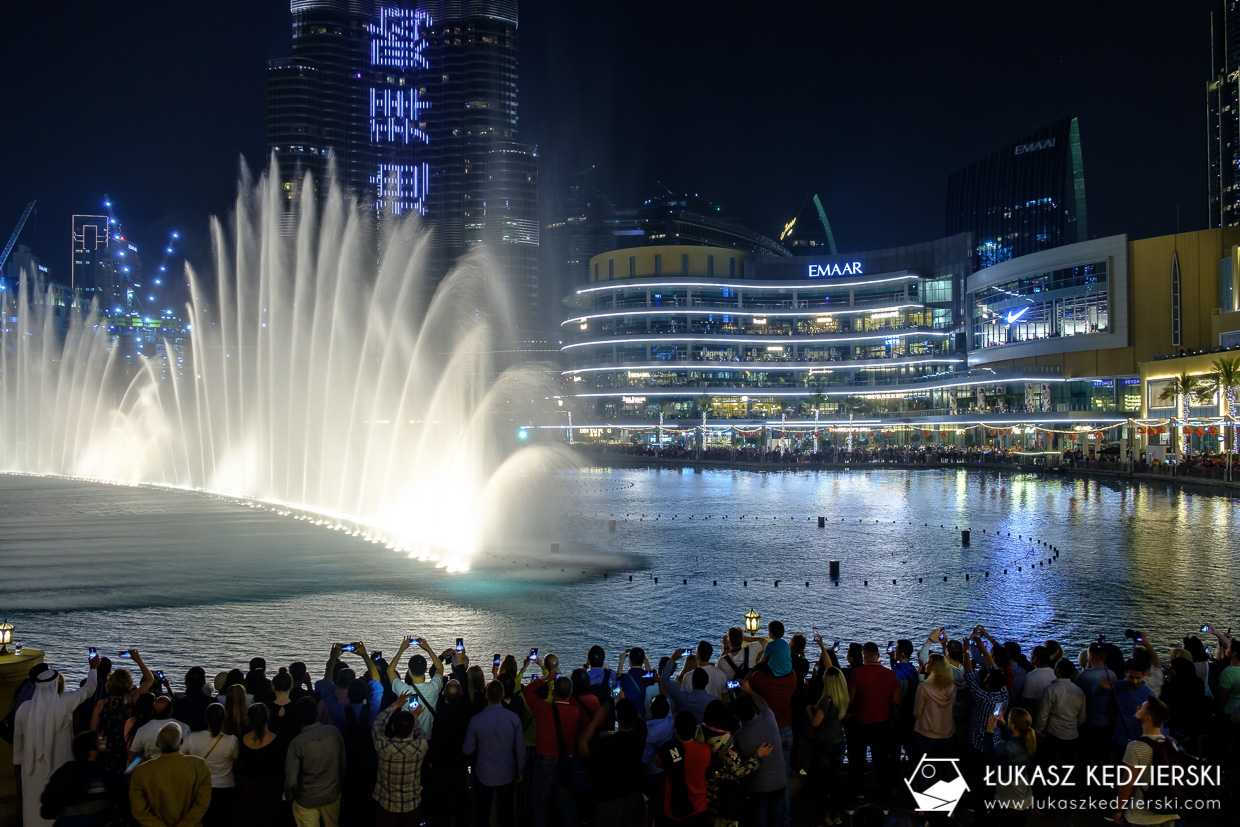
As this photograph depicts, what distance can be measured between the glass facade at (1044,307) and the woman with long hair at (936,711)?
107264mm

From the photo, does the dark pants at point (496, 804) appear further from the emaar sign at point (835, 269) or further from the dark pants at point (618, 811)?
the emaar sign at point (835, 269)

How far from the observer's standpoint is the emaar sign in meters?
146

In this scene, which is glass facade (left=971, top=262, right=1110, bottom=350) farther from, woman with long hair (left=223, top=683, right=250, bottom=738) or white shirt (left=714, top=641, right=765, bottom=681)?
woman with long hair (left=223, top=683, right=250, bottom=738)

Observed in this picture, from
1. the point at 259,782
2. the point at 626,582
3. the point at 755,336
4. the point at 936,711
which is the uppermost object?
the point at 755,336

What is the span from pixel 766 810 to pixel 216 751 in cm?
503

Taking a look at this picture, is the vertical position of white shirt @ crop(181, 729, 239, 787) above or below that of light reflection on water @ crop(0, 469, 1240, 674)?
above

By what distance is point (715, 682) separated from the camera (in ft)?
31.7

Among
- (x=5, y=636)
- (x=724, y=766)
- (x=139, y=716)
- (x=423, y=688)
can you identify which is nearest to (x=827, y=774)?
(x=724, y=766)

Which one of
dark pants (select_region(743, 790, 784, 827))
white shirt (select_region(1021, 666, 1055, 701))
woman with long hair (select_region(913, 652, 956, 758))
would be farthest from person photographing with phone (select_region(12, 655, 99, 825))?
white shirt (select_region(1021, 666, 1055, 701))

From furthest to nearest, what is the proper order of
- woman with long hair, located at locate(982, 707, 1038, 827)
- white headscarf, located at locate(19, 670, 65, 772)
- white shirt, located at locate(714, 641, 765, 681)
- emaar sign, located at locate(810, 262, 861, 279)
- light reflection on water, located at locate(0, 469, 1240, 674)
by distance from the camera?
emaar sign, located at locate(810, 262, 861, 279), light reflection on water, located at locate(0, 469, 1240, 674), white shirt, located at locate(714, 641, 765, 681), white headscarf, located at locate(19, 670, 65, 772), woman with long hair, located at locate(982, 707, 1038, 827)

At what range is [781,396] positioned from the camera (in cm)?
13462

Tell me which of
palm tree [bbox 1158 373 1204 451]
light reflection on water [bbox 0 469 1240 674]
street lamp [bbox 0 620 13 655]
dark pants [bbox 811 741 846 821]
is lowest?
light reflection on water [bbox 0 469 1240 674]

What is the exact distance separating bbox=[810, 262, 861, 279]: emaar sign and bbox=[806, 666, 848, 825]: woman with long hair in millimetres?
140443

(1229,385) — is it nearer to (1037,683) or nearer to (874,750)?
(1037,683)
